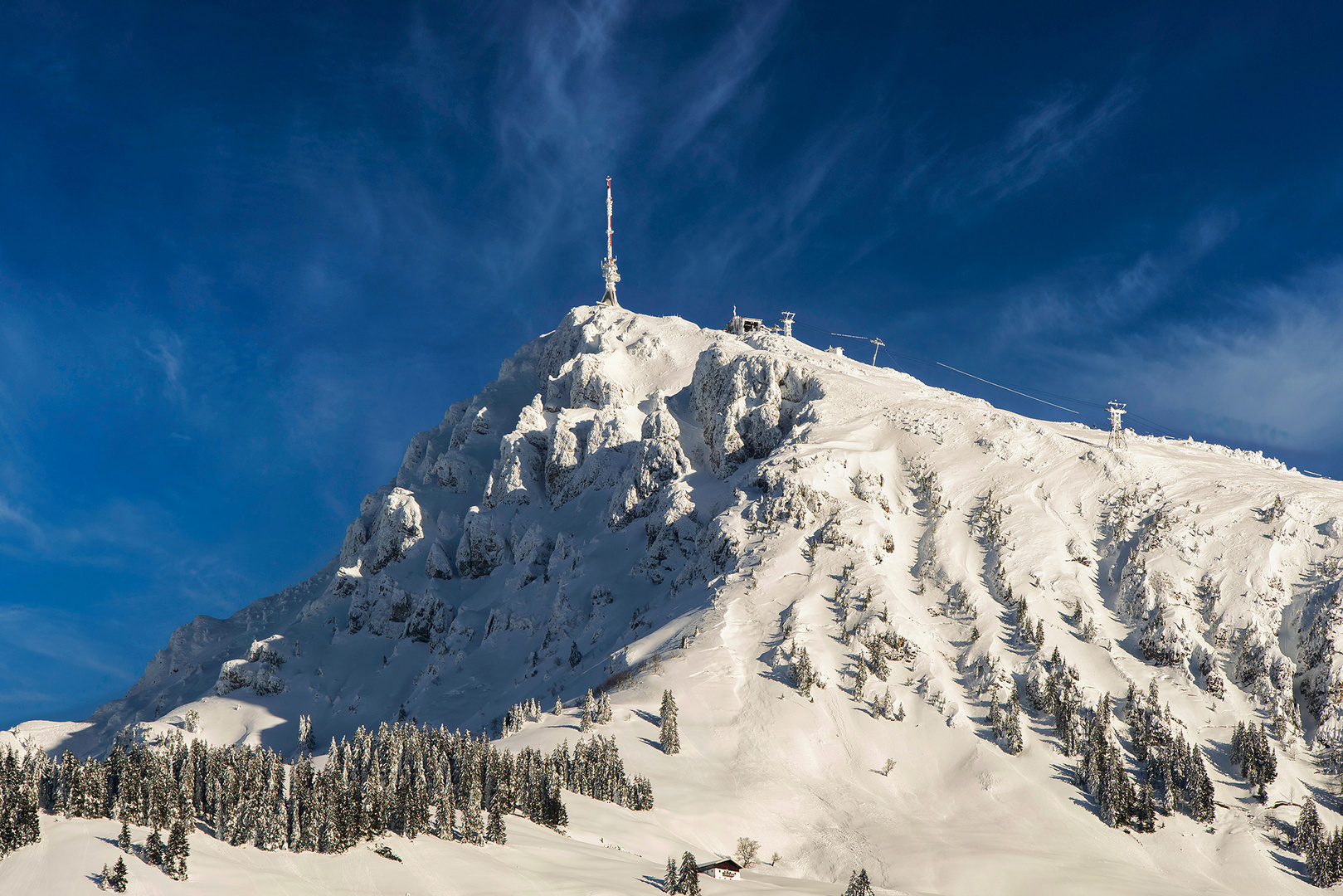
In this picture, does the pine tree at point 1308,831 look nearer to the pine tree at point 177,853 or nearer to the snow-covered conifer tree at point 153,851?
the pine tree at point 177,853

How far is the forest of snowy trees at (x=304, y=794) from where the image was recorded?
80.9m

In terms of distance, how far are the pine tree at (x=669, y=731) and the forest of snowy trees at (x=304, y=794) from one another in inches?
535

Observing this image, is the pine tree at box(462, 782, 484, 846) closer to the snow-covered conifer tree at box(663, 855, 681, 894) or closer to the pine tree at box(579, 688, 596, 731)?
the snow-covered conifer tree at box(663, 855, 681, 894)

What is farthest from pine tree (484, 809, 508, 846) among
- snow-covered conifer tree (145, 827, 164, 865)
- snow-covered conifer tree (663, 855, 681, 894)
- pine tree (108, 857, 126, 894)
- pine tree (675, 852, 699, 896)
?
pine tree (108, 857, 126, 894)

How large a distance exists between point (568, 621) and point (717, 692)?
51.3 meters

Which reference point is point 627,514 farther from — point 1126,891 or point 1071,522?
point 1126,891

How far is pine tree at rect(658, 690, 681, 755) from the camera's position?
12564 centimetres

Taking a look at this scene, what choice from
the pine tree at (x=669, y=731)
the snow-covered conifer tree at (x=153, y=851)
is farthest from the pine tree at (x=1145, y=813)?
the snow-covered conifer tree at (x=153, y=851)

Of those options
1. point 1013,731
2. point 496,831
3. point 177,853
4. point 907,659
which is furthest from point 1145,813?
point 177,853

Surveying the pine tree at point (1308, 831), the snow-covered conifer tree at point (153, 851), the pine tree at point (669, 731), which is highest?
the pine tree at point (669, 731)

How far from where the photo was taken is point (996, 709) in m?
134

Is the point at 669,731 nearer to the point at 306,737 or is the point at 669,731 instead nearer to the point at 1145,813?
the point at 1145,813

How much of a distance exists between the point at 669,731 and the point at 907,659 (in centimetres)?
4293

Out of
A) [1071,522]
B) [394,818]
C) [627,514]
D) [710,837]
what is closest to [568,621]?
[627,514]
